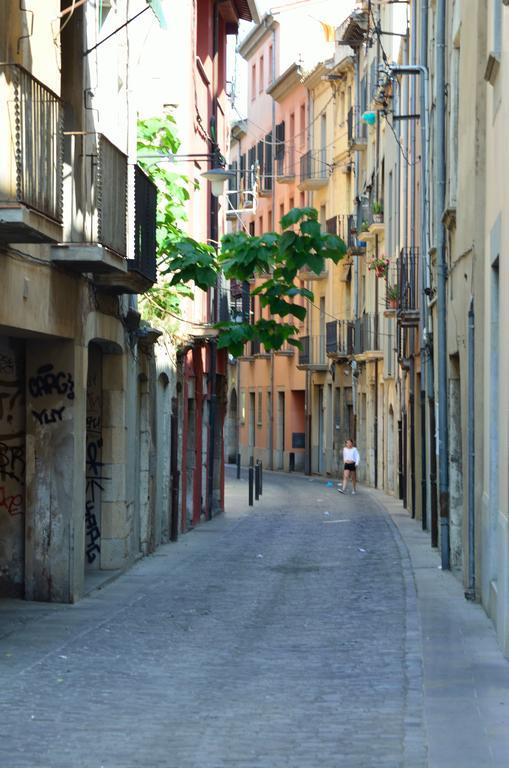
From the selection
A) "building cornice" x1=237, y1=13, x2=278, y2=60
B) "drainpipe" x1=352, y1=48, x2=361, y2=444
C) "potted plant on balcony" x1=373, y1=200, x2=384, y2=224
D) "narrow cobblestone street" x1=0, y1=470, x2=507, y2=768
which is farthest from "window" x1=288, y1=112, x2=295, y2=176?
"narrow cobblestone street" x1=0, y1=470, x2=507, y2=768

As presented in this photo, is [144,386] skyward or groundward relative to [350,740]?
skyward

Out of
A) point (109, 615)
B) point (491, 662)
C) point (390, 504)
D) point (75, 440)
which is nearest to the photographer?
point (491, 662)

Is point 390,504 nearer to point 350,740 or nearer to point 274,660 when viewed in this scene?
point 274,660

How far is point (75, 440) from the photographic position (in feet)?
52.1

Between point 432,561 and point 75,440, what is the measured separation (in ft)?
22.2

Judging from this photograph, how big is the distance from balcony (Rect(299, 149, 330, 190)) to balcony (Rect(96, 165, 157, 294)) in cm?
3530

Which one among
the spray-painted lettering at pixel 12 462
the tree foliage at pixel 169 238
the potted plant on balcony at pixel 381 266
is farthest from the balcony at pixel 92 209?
the potted plant on balcony at pixel 381 266

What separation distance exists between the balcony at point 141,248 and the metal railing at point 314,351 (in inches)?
1338

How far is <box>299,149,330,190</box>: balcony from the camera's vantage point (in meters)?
54.4

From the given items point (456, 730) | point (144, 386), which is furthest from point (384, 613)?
point (144, 386)

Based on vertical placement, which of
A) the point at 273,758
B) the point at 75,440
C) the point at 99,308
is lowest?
the point at 273,758

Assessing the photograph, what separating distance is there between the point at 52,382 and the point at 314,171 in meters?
40.5

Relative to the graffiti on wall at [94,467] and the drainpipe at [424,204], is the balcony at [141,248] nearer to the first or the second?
the graffiti on wall at [94,467]

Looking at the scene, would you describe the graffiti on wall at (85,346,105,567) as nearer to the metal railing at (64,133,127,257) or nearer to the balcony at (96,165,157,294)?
the balcony at (96,165,157,294)
